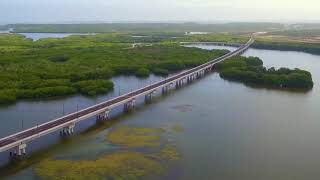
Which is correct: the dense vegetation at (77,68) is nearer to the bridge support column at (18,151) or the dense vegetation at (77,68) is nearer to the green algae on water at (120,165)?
the bridge support column at (18,151)

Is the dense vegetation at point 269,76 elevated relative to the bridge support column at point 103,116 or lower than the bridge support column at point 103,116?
elevated

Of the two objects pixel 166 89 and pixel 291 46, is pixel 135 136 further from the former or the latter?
pixel 291 46

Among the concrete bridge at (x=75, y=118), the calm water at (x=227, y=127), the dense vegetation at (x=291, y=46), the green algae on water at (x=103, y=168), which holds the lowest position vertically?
the green algae on water at (x=103, y=168)

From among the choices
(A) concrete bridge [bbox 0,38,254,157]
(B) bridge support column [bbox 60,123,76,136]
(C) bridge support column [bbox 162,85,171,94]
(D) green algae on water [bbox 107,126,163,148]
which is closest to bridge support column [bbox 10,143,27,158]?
(A) concrete bridge [bbox 0,38,254,157]

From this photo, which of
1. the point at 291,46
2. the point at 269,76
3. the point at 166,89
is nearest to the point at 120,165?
the point at 166,89

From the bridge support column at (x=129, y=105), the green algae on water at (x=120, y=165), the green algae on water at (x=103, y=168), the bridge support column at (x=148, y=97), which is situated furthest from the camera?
the bridge support column at (x=148, y=97)

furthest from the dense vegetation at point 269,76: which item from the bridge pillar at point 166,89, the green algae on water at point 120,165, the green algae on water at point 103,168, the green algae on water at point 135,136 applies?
the green algae on water at point 103,168
